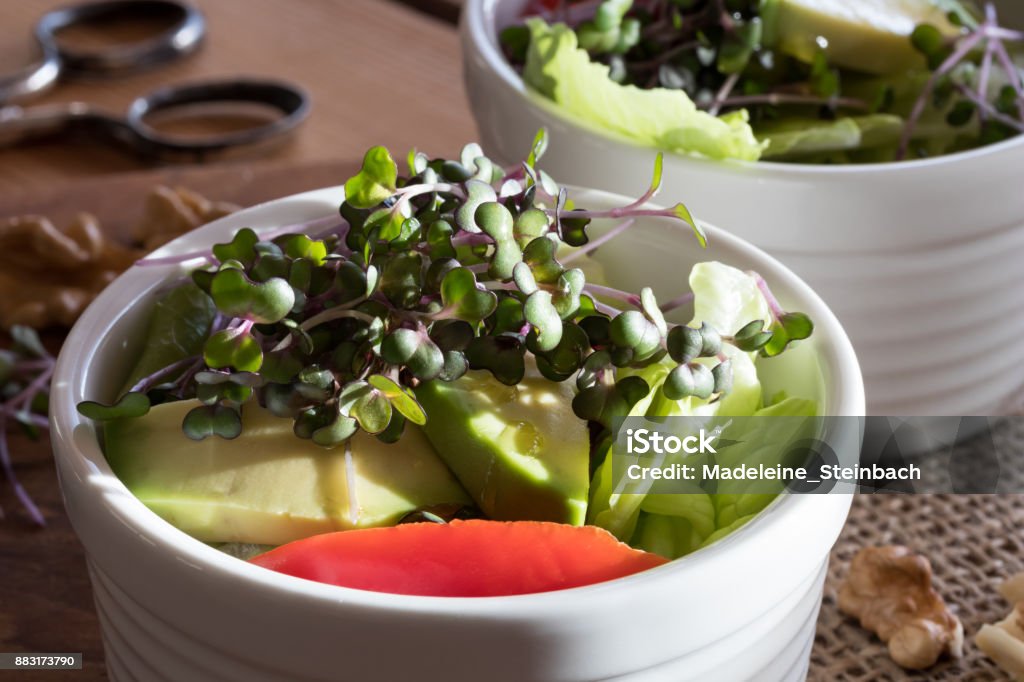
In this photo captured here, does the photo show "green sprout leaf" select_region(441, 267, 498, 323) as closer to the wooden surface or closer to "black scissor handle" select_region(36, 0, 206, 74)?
the wooden surface

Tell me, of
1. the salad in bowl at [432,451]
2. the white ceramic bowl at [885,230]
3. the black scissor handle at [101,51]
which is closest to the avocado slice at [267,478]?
the salad in bowl at [432,451]

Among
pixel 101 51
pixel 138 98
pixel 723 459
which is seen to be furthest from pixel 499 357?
pixel 101 51

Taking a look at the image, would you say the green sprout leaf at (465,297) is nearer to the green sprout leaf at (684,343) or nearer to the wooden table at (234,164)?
the green sprout leaf at (684,343)

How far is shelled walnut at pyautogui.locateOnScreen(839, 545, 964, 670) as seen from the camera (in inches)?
34.7

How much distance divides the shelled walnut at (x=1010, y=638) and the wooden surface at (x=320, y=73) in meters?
0.90

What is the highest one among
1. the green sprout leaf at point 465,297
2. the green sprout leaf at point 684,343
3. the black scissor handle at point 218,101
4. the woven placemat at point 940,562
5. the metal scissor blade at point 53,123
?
the green sprout leaf at point 465,297

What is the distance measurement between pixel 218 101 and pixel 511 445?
1173mm

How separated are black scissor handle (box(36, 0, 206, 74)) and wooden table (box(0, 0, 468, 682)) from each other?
2 cm

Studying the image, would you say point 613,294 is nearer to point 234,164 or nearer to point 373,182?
point 373,182

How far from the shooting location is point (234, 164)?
1.51 meters

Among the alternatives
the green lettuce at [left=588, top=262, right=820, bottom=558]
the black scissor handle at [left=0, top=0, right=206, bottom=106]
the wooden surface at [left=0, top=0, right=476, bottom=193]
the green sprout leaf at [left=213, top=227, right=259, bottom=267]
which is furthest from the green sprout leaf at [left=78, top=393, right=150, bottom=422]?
the black scissor handle at [left=0, top=0, right=206, bottom=106]

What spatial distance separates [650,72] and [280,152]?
Result: 0.68m

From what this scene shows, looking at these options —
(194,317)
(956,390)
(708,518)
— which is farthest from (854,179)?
(194,317)

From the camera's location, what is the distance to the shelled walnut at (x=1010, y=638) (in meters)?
0.84
